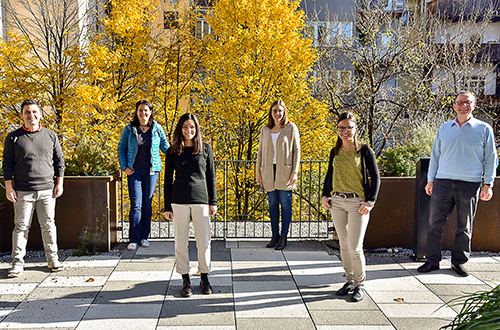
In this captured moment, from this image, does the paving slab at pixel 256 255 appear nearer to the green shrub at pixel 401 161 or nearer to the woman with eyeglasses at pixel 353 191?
the woman with eyeglasses at pixel 353 191

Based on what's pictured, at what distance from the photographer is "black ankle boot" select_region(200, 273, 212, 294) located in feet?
15.4

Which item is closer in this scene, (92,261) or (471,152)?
(471,152)

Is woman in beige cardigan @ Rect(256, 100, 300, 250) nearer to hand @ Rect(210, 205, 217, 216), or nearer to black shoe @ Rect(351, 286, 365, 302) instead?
→ hand @ Rect(210, 205, 217, 216)

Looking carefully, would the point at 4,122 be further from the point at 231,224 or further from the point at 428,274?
the point at 428,274

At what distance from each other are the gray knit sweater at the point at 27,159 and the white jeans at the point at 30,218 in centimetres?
10

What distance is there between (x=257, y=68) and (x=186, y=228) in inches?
356

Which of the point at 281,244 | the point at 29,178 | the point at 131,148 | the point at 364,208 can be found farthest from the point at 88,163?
the point at 364,208

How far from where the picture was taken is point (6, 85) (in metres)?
10.7

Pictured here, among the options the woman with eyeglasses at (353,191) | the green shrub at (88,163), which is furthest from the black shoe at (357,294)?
the green shrub at (88,163)

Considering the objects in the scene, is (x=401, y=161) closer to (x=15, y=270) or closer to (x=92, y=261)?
(x=92, y=261)

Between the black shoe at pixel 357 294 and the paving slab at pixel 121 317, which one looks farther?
the black shoe at pixel 357 294

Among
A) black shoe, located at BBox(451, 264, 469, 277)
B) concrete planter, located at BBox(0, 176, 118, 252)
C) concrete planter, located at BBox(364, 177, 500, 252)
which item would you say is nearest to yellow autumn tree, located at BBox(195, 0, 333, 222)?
concrete planter, located at BBox(364, 177, 500, 252)

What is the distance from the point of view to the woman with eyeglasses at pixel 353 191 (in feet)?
14.4

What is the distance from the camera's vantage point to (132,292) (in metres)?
4.74
